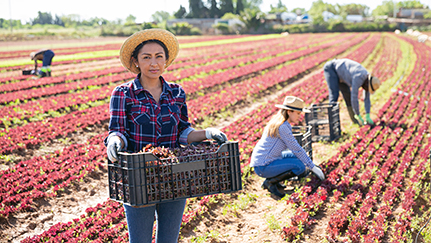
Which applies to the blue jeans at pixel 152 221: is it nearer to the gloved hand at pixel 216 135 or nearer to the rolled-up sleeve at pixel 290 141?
the gloved hand at pixel 216 135

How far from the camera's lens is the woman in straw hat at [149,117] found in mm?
2406

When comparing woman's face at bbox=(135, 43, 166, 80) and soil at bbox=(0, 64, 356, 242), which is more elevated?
woman's face at bbox=(135, 43, 166, 80)

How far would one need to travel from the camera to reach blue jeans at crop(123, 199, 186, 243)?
2369 mm

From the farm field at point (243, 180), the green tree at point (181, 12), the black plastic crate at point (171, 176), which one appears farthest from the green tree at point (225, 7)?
the black plastic crate at point (171, 176)

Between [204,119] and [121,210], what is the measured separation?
17.3ft

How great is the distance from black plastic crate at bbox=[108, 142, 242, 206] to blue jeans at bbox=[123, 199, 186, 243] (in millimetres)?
126

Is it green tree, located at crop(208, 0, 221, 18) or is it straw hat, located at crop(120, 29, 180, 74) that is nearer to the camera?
straw hat, located at crop(120, 29, 180, 74)

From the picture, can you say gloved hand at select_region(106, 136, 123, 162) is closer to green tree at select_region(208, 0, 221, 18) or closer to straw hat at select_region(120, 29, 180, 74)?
straw hat at select_region(120, 29, 180, 74)

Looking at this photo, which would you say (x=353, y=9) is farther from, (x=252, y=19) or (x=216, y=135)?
(x=216, y=135)

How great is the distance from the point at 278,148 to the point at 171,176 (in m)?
2.81

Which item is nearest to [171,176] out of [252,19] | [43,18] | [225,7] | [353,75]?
[353,75]

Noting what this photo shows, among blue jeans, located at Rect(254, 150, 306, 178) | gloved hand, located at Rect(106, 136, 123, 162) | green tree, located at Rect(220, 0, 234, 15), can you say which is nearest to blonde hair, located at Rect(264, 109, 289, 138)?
blue jeans, located at Rect(254, 150, 306, 178)

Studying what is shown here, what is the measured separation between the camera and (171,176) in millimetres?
2305

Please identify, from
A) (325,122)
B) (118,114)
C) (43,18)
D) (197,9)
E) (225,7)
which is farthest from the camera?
(225,7)
